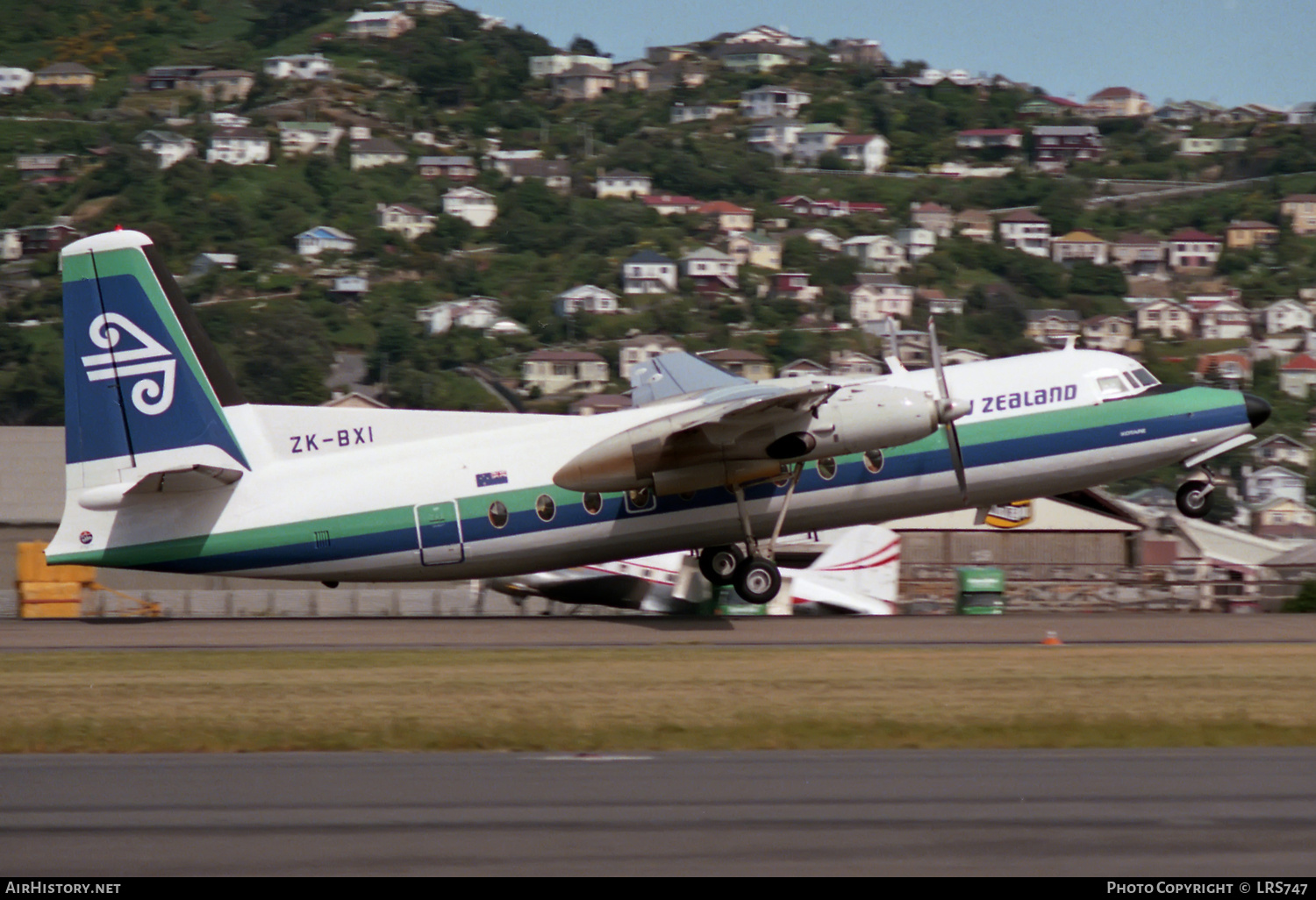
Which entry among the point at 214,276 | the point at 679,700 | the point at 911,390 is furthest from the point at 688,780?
the point at 214,276

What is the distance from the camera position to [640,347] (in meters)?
134

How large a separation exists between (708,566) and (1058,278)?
13937 centimetres

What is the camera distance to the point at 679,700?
16594mm

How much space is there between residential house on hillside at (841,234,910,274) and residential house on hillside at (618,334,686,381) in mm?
33361

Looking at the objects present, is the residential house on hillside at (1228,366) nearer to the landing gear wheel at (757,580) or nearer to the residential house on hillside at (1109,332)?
the residential house on hillside at (1109,332)

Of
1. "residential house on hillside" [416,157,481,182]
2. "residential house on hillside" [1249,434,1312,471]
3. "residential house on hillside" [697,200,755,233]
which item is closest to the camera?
"residential house on hillside" [1249,434,1312,471]

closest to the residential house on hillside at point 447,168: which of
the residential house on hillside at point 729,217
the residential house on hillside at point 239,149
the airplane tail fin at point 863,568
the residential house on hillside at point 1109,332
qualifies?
the residential house on hillside at point 239,149

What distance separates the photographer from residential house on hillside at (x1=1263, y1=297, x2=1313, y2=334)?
469 ft

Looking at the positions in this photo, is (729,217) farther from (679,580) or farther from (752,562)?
(752,562)

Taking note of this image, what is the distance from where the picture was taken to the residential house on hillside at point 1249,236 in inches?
6599

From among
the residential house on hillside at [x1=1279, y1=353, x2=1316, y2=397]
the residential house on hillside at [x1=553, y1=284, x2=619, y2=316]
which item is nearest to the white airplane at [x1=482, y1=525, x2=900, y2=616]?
the residential house on hillside at [x1=1279, y1=353, x2=1316, y2=397]

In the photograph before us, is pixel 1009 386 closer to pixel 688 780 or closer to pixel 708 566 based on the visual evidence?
pixel 708 566

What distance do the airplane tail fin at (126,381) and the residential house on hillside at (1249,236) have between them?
530 feet

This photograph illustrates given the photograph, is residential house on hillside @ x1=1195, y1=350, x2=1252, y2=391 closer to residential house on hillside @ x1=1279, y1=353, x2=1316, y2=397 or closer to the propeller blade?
residential house on hillside @ x1=1279, y1=353, x2=1316, y2=397
